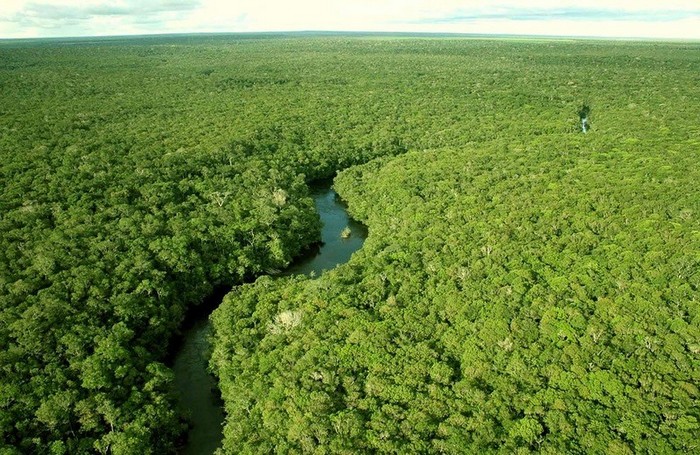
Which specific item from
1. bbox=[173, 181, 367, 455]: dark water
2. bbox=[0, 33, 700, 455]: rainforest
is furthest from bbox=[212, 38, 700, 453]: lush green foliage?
bbox=[173, 181, 367, 455]: dark water

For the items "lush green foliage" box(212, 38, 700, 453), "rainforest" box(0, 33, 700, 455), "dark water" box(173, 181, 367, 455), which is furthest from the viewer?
"dark water" box(173, 181, 367, 455)

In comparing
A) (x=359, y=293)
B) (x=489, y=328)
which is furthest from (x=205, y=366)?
(x=489, y=328)

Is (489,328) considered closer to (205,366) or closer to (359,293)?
(359,293)

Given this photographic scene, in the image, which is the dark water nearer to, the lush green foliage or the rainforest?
the rainforest

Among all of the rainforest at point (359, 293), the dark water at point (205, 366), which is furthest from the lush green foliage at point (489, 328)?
the dark water at point (205, 366)

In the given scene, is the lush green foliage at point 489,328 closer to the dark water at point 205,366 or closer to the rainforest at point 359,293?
the rainforest at point 359,293

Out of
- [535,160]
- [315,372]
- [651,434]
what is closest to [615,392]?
[651,434]
